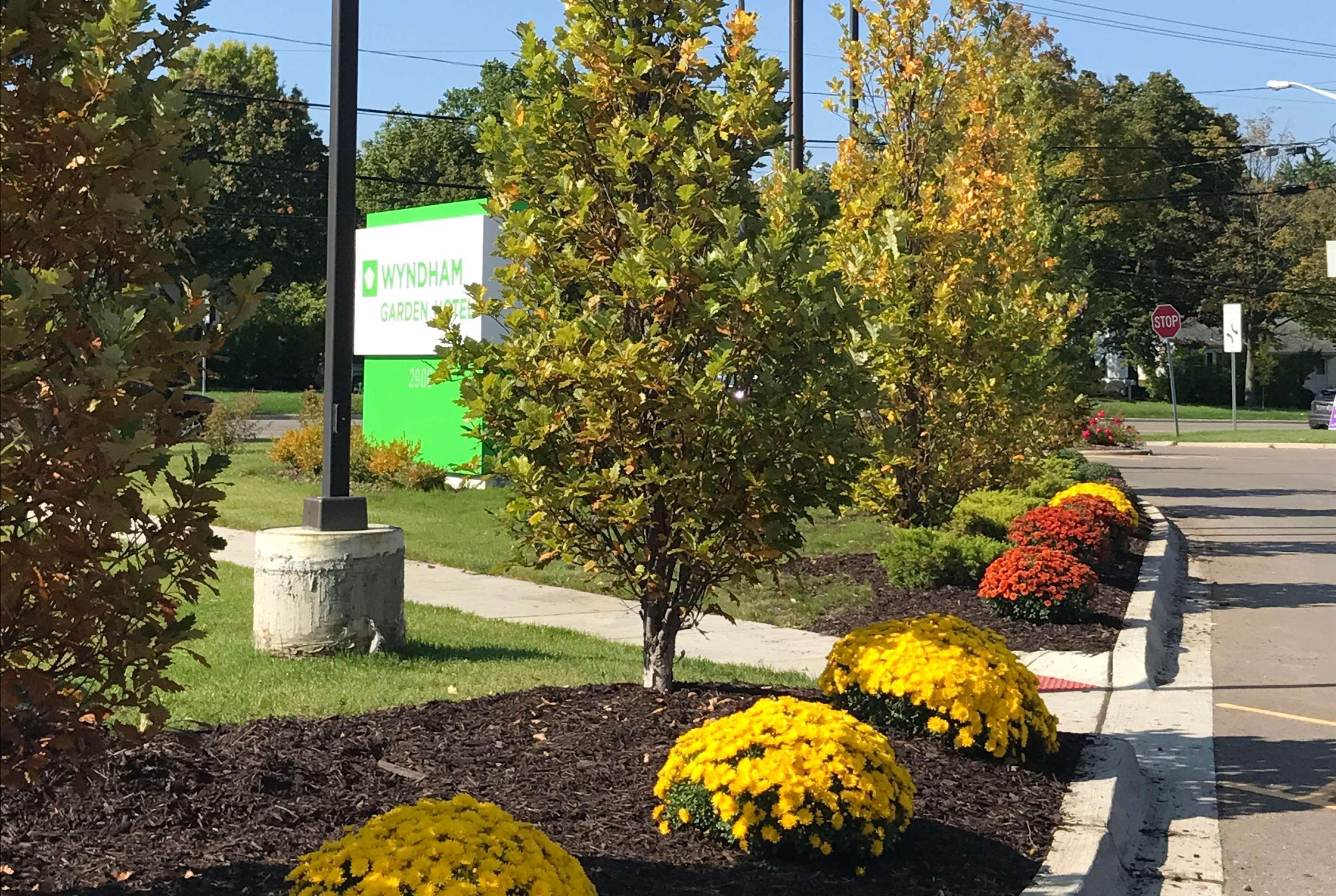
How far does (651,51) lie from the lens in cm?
618

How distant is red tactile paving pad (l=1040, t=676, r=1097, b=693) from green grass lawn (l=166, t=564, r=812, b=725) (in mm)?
1787

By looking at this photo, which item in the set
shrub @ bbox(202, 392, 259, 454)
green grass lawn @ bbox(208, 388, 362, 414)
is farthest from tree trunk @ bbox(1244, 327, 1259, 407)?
shrub @ bbox(202, 392, 259, 454)

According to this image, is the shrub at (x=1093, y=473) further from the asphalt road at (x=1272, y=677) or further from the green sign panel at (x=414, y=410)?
the green sign panel at (x=414, y=410)

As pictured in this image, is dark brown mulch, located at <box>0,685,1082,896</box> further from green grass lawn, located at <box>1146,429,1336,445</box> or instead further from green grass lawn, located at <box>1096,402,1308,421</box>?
green grass lawn, located at <box>1096,402,1308,421</box>

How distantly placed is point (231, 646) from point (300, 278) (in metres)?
51.7

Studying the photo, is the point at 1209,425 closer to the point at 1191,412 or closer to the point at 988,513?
the point at 1191,412

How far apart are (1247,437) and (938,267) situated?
100 ft

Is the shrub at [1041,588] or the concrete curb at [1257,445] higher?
the concrete curb at [1257,445]

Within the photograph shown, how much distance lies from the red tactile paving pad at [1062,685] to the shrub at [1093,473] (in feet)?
32.9

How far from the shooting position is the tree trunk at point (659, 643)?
6.52 metres

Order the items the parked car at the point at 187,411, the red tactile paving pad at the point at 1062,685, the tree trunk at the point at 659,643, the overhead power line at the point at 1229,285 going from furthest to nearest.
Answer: the overhead power line at the point at 1229,285, the red tactile paving pad at the point at 1062,685, the tree trunk at the point at 659,643, the parked car at the point at 187,411

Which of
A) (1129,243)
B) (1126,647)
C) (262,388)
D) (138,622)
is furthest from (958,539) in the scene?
(1129,243)

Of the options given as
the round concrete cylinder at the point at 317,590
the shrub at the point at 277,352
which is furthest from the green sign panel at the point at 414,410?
the shrub at the point at 277,352

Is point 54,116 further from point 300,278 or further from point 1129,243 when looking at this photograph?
point 1129,243
